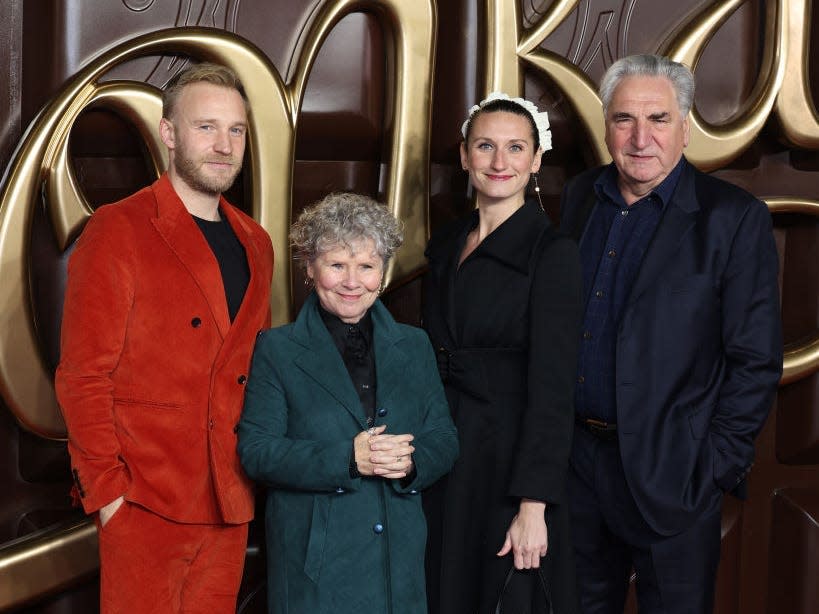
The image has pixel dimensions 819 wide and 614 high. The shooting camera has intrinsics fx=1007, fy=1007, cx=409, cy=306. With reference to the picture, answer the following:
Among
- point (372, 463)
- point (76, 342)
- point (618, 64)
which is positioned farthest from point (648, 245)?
point (76, 342)

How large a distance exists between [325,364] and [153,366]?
0.42m

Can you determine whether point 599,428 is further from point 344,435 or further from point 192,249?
point 192,249

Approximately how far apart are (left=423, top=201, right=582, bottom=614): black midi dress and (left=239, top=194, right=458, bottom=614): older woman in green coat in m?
0.10

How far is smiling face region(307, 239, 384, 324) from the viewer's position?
2324mm

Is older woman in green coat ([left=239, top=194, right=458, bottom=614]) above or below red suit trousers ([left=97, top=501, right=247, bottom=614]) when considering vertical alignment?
above

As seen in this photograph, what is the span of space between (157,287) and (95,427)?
0.35 meters

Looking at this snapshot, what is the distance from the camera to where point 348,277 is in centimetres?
233

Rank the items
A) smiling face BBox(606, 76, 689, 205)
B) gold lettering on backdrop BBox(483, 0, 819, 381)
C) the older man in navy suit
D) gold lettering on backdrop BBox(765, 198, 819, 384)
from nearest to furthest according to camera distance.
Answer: the older man in navy suit < smiling face BBox(606, 76, 689, 205) < gold lettering on backdrop BBox(483, 0, 819, 381) < gold lettering on backdrop BBox(765, 198, 819, 384)

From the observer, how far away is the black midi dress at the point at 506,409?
2336mm

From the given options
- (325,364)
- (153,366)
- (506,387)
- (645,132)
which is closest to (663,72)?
(645,132)

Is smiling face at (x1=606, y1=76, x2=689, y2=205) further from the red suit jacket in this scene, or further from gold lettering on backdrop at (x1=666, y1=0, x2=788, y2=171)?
the red suit jacket

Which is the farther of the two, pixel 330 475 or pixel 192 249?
pixel 192 249

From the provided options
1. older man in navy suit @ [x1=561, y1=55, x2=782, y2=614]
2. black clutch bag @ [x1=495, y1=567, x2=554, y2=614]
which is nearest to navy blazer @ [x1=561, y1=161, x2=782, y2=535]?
older man in navy suit @ [x1=561, y1=55, x2=782, y2=614]

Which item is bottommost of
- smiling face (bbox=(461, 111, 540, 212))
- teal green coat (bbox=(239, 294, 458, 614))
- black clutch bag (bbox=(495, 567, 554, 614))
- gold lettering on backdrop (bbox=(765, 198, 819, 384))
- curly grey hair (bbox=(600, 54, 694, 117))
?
black clutch bag (bbox=(495, 567, 554, 614))
